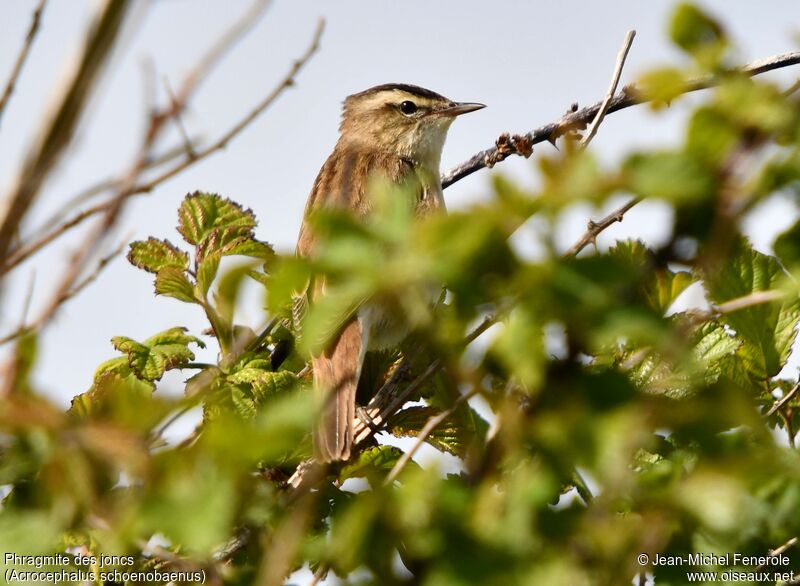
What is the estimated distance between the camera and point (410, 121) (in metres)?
5.48

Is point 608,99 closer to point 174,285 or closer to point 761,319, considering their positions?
point 761,319

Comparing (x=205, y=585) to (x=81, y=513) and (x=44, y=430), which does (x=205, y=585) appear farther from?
(x=44, y=430)

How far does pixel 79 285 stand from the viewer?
149 centimetres

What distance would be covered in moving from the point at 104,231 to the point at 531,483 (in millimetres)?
515

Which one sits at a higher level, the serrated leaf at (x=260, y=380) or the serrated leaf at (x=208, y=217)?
the serrated leaf at (x=208, y=217)

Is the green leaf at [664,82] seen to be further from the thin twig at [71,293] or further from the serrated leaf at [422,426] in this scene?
the serrated leaf at [422,426]

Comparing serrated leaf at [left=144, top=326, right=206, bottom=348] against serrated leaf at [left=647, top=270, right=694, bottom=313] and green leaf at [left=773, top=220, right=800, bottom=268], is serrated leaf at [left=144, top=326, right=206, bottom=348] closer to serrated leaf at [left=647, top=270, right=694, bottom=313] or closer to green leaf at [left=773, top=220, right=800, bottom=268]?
serrated leaf at [left=647, top=270, right=694, bottom=313]

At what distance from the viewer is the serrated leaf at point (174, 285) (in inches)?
111

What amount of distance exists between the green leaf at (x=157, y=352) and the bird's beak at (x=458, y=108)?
9.56 ft

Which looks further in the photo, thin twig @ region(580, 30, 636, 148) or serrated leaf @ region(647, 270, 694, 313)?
thin twig @ region(580, 30, 636, 148)

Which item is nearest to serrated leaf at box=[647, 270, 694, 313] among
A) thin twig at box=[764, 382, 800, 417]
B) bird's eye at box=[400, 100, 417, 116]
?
thin twig at box=[764, 382, 800, 417]

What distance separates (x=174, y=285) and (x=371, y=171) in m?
2.34

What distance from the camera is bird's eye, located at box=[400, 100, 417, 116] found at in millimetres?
5512

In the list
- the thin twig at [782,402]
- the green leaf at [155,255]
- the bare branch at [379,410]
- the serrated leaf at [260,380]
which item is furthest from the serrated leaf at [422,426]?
the thin twig at [782,402]
